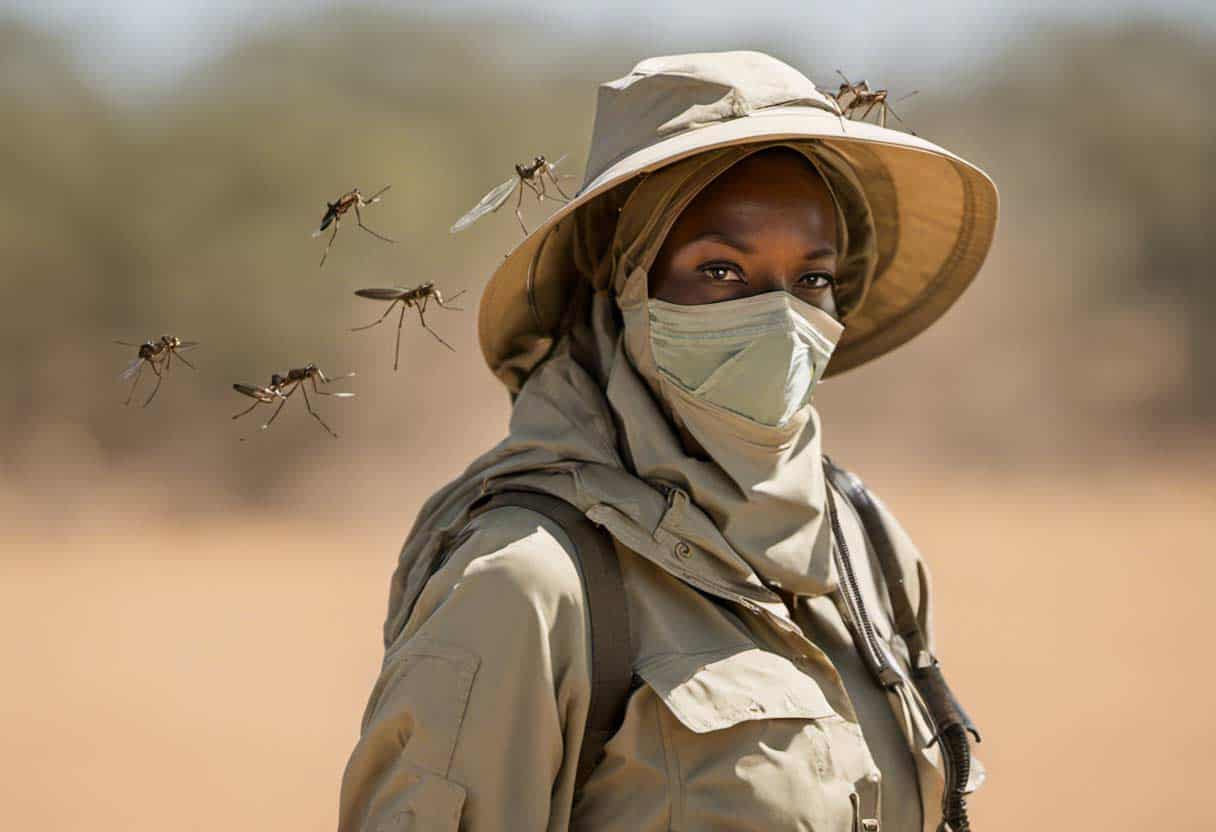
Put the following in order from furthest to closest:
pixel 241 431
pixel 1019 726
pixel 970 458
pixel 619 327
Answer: pixel 970 458 → pixel 241 431 → pixel 1019 726 → pixel 619 327

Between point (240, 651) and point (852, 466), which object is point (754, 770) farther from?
point (852, 466)

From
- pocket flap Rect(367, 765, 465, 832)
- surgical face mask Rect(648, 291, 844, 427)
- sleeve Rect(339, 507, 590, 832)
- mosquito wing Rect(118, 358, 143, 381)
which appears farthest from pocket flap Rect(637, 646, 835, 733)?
mosquito wing Rect(118, 358, 143, 381)

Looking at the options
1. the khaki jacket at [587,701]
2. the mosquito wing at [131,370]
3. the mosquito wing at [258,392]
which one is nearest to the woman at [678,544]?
the khaki jacket at [587,701]

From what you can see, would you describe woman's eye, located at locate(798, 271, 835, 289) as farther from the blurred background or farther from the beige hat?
the blurred background

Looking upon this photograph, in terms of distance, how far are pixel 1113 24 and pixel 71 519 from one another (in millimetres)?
23502

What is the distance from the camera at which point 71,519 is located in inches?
675

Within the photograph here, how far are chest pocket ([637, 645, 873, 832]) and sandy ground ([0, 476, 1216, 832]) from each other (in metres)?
6.94

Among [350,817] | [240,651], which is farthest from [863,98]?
[240,651]

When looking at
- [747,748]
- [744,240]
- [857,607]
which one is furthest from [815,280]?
[747,748]

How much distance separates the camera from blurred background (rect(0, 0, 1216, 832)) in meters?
11.0

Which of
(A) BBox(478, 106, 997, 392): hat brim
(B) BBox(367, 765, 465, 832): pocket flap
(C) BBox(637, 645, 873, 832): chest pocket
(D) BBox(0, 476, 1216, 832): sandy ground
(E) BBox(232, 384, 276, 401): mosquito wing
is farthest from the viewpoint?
(D) BBox(0, 476, 1216, 832): sandy ground

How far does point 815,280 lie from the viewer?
3.31 metres

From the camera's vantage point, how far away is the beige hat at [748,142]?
126 inches

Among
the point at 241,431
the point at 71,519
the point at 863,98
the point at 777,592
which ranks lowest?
the point at 777,592
